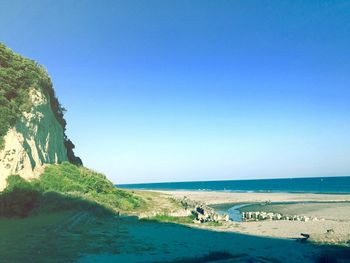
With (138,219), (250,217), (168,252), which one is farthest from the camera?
(250,217)

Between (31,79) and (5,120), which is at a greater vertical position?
(31,79)

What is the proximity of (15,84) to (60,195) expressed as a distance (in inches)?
463

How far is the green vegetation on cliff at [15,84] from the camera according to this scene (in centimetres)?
3069

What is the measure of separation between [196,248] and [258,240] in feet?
18.5

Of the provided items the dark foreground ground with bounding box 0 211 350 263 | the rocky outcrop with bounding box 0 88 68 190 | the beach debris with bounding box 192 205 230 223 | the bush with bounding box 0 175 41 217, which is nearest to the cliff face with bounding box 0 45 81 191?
the rocky outcrop with bounding box 0 88 68 190

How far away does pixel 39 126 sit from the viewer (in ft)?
118

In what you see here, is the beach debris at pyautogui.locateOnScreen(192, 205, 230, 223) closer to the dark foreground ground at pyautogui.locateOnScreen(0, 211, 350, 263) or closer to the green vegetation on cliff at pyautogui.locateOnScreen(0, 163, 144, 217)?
the green vegetation on cliff at pyautogui.locateOnScreen(0, 163, 144, 217)

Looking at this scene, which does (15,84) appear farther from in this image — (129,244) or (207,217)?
(207,217)

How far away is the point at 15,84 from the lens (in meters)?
33.5

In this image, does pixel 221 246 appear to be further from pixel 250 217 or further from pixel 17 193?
pixel 250 217

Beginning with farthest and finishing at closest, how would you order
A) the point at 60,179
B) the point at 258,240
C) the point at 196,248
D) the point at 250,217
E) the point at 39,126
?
the point at 250,217 → the point at 39,126 → the point at 60,179 → the point at 258,240 → the point at 196,248

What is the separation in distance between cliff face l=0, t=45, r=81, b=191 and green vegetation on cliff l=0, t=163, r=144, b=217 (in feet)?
4.57

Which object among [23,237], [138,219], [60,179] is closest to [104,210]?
[138,219]

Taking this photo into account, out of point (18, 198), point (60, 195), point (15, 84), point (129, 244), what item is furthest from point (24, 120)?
point (129, 244)
